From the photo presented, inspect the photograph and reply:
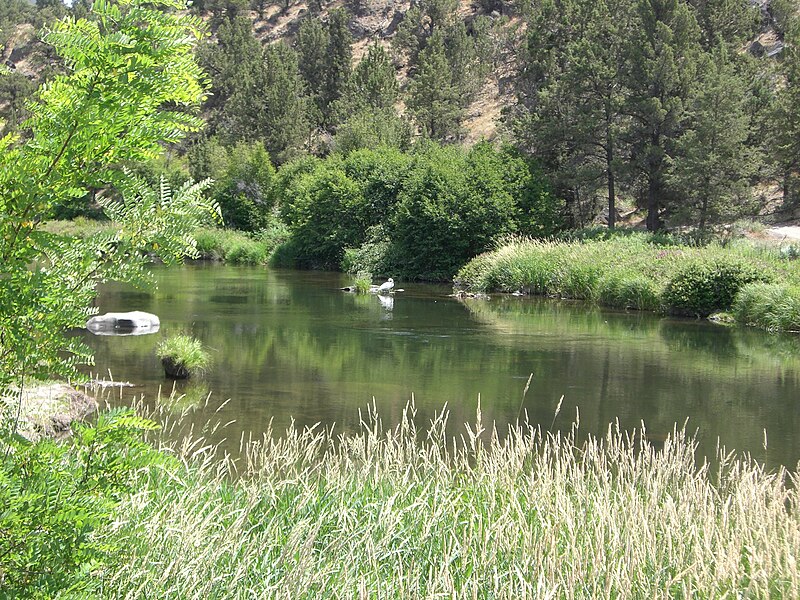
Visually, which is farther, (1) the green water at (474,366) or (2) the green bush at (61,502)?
(1) the green water at (474,366)

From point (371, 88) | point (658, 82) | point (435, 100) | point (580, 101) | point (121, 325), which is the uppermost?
point (371, 88)

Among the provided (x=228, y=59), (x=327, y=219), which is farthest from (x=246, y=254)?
(x=228, y=59)

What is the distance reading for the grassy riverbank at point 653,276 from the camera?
24.9 meters

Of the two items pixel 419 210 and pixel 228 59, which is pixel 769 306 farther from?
pixel 228 59

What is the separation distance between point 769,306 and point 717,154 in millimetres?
13454

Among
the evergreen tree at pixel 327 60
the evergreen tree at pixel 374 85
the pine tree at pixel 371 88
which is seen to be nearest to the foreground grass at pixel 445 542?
the evergreen tree at pixel 374 85

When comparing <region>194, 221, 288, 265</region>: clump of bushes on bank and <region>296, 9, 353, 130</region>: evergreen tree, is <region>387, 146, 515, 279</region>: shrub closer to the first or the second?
<region>194, 221, 288, 265</region>: clump of bushes on bank

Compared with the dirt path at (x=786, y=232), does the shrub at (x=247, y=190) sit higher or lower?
higher

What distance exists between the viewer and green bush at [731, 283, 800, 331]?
23562 millimetres

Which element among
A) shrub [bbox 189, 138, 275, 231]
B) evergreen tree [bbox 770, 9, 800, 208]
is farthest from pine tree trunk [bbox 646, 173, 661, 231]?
shrub [bbox 189, 138, 275, 231]

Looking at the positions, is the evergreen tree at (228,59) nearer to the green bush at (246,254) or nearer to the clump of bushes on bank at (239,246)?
the clump of bushes on bank at (239,246)

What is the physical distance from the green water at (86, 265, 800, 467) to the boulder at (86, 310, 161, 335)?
0.64m

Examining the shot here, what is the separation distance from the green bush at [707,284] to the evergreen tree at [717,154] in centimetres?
996

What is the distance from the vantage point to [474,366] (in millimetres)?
17562
